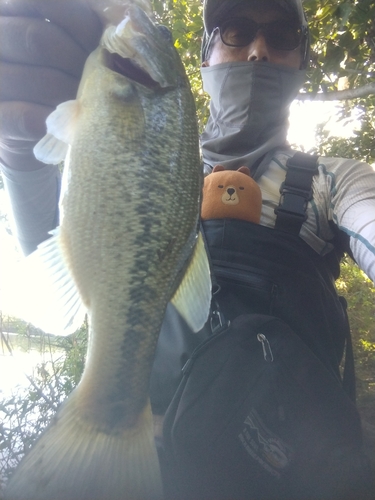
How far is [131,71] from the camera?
1.12 metres

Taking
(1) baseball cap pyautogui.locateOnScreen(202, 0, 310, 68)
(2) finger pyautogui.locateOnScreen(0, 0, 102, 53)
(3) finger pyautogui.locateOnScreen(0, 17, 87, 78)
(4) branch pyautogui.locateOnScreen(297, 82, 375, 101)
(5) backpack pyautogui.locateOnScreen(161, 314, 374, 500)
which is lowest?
(5) backpack pyautogui.locateOnScreen(161, 314, 374, 500)

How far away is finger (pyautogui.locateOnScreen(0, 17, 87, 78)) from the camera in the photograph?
3.30 feet

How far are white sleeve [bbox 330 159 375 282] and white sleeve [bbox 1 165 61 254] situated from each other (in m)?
1.05

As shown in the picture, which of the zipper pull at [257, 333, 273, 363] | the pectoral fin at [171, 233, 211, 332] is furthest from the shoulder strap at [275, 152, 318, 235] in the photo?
the pectoral fin at [171, 233, 211, 332]

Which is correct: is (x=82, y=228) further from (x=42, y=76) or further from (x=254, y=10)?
(x=254, y=10)

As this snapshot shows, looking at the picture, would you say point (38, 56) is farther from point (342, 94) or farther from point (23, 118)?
point (342, 94)

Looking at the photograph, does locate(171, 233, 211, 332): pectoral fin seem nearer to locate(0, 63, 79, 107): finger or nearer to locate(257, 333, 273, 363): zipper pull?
locate(257, 333, 273, 363): zipper pull

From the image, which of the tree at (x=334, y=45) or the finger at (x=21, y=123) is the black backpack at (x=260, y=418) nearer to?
the finger at (x=21, y=123)

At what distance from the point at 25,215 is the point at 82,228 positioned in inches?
23.2

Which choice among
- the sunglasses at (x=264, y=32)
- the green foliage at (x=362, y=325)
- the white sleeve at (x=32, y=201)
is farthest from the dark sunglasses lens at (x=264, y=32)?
the green foliage at (x=362, y=325)

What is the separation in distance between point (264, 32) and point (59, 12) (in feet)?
4.18

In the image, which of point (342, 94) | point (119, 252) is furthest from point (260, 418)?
point (342, 94)

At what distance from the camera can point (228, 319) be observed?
A: 1415 millimetres

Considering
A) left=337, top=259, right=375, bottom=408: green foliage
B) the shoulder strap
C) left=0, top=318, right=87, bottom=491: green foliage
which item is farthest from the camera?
left=337, top=259, right=375, bottom=408: green foliage
